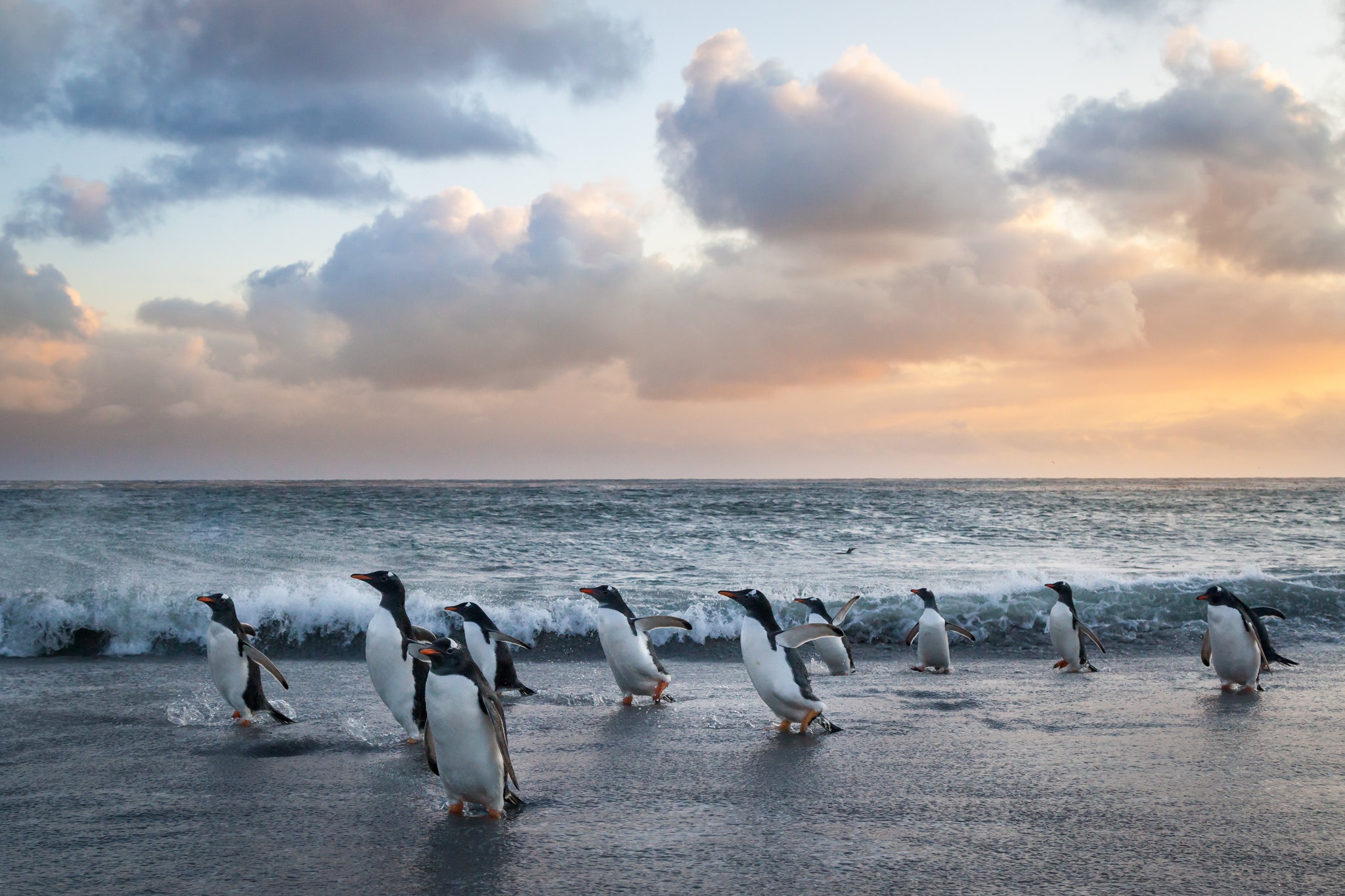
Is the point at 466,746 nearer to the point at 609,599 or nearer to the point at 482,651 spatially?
the point at 482,651

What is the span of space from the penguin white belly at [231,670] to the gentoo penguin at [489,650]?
1534mm

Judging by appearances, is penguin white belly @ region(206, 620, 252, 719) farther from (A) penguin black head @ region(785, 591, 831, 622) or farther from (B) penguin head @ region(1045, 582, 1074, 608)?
(B) penguin head @ region(1045, 582, 1074, 608)

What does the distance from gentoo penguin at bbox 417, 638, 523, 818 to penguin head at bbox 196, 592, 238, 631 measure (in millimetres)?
3037

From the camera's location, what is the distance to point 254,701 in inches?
254

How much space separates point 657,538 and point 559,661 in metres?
11.6

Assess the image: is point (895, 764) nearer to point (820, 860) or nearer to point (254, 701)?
point (820, 860)

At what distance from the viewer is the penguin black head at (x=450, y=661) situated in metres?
4.45

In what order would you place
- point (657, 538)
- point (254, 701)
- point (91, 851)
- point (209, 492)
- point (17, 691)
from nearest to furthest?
point (91, 851)
point (254, 701)
point (17, 691)
point (657, 538)
point (209, 492)

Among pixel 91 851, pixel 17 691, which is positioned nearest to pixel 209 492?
pixel 17 691

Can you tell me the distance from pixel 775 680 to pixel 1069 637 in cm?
442

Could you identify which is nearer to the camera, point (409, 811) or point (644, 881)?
point (644, 881)

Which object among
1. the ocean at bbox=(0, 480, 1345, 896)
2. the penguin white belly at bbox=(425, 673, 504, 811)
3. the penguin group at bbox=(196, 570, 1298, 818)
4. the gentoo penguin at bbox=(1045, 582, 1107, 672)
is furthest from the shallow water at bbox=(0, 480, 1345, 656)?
the penguin white belly at bbox=(425, 673, 504, 811)

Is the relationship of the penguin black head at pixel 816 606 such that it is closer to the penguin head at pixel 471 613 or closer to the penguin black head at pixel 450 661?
the penguin head at pixel 471 613

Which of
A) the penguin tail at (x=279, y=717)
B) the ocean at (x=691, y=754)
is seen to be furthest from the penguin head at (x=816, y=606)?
the penguin tail at (x=279, y=717)
